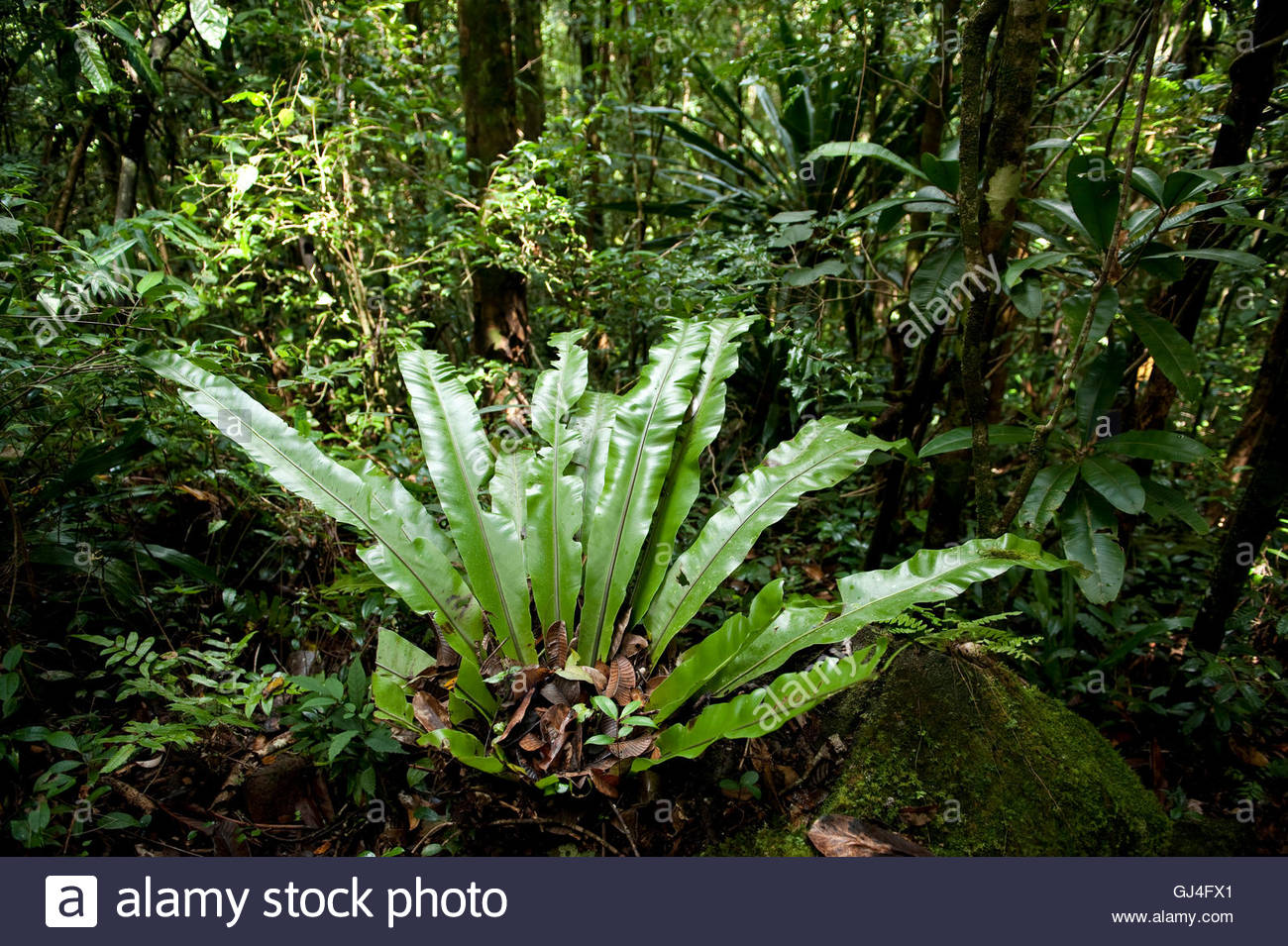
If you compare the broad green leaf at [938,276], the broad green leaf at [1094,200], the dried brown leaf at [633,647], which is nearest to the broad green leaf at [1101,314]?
the broad green leaf at [1094,200]

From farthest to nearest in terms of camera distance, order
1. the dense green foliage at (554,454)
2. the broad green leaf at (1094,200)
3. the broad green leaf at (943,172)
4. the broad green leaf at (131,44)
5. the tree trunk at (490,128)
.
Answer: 1. the tree trunk at (490,128)
2. the broad green leaf at (131,44)
3. the broad green leaf at (943,172)
4. the broad green leaf at (1094,200)
5. the dense green foliage at (554,454)

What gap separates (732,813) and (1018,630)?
1.59 metres

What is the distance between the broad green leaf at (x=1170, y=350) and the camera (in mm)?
1849

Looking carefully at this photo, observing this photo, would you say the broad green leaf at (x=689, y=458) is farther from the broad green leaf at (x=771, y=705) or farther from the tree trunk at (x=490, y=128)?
the tree trunk at (x=490, y=128)

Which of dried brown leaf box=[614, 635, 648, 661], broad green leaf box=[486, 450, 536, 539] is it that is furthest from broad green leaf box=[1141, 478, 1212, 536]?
broad green leaf box=[486, 450, 536, 539]

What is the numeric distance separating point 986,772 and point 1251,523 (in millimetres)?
1158

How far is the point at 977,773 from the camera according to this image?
1701mm

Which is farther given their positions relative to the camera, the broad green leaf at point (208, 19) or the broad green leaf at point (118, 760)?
the broad green leaf at point (208, 19)

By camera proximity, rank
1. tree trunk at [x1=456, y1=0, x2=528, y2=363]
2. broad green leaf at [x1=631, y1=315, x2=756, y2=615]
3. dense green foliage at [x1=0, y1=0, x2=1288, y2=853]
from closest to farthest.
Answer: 1. dense green foliage at [x1=0, y1=0, x2=1288, y2=853]
2. broad green leaf at [x1=631, y1=315, x2=756, y2=615]
3. tree trunk at [x1=456, y1=0, x2=528, y2=363]

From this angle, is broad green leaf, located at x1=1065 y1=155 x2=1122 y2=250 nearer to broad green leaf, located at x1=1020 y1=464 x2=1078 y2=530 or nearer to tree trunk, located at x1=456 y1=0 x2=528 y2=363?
broad green leaf, located at x1=1020 y1=464 x2=1078 y2=530

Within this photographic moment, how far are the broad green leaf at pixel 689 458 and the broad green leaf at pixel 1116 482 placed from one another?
1032mm

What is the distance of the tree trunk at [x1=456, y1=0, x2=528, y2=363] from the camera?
3340mm

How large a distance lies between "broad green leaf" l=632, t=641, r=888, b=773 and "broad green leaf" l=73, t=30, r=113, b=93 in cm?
249

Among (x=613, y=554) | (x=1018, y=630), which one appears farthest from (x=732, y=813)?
(x=1018, y=630)
